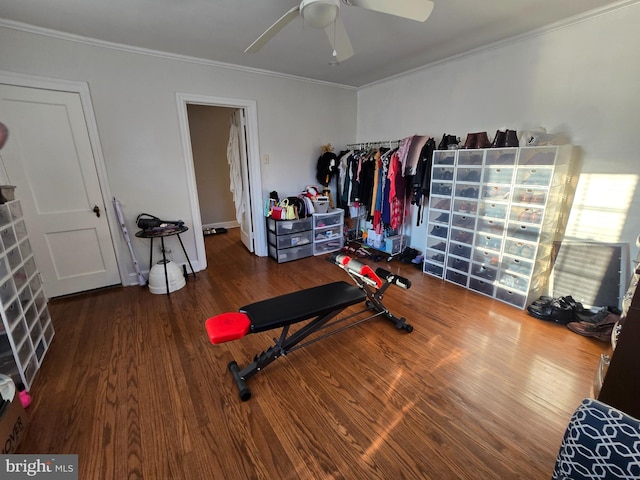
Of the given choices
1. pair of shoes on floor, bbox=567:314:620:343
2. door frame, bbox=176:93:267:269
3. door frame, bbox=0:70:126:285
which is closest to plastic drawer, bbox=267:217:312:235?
door frame, bbox=176:93:267:269

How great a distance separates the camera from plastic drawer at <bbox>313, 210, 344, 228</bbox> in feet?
12.8

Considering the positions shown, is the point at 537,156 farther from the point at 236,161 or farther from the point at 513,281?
the point at 236,161

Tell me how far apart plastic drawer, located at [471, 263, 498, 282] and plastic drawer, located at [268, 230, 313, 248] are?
2.07m

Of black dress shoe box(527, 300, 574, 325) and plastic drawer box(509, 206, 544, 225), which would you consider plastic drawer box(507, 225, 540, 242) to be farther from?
black dress shoe box(527, 300, 574, 325)

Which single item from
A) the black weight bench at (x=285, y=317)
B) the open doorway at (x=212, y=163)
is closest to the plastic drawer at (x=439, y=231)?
the black weight bench at (x=285, y=317)

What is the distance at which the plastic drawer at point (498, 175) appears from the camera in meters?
2.48

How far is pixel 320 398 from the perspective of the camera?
1628 mm

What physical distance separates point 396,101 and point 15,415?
4480 millimetres

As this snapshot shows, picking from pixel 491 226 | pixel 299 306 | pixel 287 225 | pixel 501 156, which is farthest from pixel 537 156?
pixel 287 225

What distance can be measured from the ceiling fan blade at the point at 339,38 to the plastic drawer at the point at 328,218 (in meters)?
2.09

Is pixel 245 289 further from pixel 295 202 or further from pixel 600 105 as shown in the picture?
pixel 600 105

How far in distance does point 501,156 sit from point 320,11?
200cm

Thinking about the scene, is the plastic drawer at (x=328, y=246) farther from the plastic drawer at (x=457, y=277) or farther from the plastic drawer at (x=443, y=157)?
the plastic drawer at (x=443, y=157)

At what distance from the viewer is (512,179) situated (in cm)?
246
